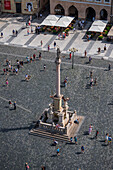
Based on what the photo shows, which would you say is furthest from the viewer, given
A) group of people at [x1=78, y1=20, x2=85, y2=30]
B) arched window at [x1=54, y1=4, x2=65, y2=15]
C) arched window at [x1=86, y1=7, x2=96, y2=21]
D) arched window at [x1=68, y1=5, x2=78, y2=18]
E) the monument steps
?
arched window at [x1=54, y1=4, x2=65, y2=15]

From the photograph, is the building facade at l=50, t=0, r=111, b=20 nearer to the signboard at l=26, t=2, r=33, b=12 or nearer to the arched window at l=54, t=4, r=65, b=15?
the arched window at l=54, t=4, r=65, b=15

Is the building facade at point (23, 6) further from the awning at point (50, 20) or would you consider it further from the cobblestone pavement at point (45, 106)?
the cobblestone pavement at point (45, 106)

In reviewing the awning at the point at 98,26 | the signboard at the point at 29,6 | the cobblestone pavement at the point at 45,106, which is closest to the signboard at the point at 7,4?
the signboard at the point at 29,6

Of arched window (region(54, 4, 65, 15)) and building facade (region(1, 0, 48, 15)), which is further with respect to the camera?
building facade (region(1, 0, 48, 15))

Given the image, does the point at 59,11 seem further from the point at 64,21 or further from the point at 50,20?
the point at 64,21

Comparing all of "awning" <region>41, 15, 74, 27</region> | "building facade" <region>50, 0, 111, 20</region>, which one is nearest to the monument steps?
"awning" <region>41, 15, 74, 27</region>

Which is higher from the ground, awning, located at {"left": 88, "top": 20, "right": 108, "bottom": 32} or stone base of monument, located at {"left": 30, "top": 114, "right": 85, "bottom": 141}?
awning, located at {"left": 88, "top": 20, "right": 108, "bottom": 32}

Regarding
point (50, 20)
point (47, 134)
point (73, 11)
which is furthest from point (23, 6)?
point (47, 134)
